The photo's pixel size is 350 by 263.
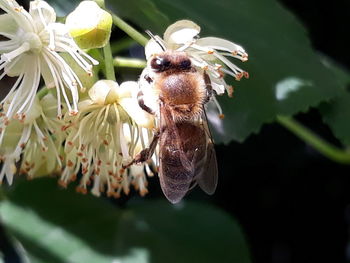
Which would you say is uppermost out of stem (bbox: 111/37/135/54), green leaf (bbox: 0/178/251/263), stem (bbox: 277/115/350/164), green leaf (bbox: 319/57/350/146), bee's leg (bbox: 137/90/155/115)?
bee's leg (bbox: 137/90/155/115)

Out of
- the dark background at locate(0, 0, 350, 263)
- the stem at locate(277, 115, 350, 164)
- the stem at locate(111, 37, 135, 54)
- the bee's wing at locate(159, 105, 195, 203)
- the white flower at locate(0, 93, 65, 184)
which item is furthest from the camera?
the dark background at locate(0, 0, 350, 263)

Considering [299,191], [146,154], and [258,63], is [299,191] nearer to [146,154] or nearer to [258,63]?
[258,63]

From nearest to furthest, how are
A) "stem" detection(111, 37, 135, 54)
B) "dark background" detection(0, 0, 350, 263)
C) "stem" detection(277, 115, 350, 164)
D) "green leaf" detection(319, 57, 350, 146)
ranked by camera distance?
1. "green leaf" detection(319, 57, 350, 146)
2. "stem" detection(111, 37, 135, 54)
3. "stem" detection(277, 115, 350, 164)
4. "dark background" detection(0, 0, 350, 263)

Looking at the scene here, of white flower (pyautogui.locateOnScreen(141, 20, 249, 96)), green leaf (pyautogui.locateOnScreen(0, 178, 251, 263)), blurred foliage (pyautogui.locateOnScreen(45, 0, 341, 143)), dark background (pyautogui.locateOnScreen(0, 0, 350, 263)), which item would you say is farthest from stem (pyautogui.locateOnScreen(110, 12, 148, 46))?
dark background (pyautogui.locateOnScreen(0, 0, 350, 263))

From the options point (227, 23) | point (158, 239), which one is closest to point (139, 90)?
point (227, 23)

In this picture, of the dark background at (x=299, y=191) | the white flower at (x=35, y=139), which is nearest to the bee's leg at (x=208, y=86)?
the white flower at (x=35, y=139)

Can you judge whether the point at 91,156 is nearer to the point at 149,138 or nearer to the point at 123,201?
the point at 149,138

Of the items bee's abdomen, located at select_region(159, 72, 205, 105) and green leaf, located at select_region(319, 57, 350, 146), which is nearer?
bee's abdomen, located at select_region(159, 72, 205, 105)

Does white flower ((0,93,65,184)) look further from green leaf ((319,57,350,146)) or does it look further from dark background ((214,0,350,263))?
dark background ((214,0,350,263))

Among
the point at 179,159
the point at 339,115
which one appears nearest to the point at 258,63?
the point at 339,115
